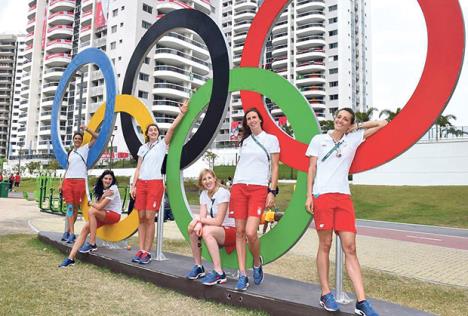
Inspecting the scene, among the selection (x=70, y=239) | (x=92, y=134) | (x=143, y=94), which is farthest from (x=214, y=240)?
(x=143, y=94)

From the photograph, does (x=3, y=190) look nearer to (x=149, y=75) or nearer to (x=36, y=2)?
(x=149, y=75)

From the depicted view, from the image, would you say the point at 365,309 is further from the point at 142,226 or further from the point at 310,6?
the point at 310,6

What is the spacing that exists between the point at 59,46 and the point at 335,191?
6516 centimetres

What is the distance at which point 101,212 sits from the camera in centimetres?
601

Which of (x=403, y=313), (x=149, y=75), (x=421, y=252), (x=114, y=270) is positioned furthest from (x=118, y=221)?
(x=149, y=75)

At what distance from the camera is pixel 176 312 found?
12.4 ft

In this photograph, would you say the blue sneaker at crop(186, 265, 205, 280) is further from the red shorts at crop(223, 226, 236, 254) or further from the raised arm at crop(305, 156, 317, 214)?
the raised arm at crop(305, 156, 317, 214)

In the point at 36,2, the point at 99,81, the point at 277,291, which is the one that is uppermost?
the point at 36,2

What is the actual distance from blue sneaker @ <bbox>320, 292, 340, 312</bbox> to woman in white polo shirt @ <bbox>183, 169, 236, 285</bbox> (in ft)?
4.12

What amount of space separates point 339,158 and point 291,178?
110ft

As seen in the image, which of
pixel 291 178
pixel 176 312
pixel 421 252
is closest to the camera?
pixel 176 312

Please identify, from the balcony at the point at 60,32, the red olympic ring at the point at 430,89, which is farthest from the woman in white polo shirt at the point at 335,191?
the balcony at the point at 60,32

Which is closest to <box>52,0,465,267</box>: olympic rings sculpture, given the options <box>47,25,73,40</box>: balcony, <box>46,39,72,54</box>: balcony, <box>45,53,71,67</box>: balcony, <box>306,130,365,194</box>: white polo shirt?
<box>306,130,365,194</box>: white polo shirt

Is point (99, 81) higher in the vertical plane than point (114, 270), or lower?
higher
